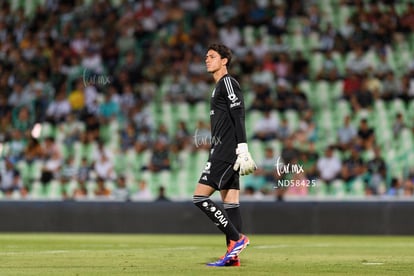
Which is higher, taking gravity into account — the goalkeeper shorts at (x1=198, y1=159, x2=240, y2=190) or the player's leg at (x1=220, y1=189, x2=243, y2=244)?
the goalkeeper shorts at (x1=198, y1=159, x2=240, y2=190)

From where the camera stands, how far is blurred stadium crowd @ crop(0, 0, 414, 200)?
21.4 m

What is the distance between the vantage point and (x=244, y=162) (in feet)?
33.9

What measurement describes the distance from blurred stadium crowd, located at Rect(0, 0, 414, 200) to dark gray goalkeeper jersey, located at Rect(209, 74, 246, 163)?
28.3 feet

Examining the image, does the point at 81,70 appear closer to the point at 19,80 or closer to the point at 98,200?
the point at 19,80

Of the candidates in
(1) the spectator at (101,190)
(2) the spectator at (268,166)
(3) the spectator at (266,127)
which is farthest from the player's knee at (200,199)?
(1) the spectator at (101,190)

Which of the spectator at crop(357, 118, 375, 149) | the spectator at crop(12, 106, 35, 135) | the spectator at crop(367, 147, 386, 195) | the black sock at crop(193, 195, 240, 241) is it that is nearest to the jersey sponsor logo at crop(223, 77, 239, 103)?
the black sock at crop(193, 195, 240, 241)

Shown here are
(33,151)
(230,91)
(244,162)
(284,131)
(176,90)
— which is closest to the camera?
(244,162)

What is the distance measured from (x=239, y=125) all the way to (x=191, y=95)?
14.3 meters

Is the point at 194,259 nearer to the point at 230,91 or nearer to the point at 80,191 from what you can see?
the point at 230,91

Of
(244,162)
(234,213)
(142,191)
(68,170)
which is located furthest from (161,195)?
(244,162)

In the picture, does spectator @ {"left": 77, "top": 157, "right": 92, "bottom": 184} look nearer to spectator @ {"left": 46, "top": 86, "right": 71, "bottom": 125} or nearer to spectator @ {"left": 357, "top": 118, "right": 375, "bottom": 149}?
spectator @ {"left": 46, "top": 86, "right": 71, "bottom": 125}

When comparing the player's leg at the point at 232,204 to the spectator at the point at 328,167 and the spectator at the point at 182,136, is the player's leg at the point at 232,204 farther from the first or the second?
the spectator at the point at 182,136

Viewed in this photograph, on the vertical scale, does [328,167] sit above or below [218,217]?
above

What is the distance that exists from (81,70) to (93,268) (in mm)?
16426
